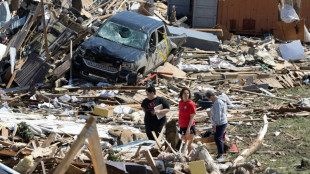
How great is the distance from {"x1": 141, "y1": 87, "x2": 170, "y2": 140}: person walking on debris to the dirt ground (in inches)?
73.4

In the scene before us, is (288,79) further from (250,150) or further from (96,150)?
(96,150)

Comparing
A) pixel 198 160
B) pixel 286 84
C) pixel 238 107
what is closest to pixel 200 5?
pixel 286 84

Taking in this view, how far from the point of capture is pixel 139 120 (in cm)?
1543

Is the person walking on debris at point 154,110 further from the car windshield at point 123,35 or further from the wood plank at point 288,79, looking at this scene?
the wood plank at point 288,79

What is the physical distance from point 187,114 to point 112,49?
698cm

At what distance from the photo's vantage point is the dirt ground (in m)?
11.6

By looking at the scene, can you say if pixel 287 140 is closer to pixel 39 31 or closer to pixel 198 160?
pixel 198 160

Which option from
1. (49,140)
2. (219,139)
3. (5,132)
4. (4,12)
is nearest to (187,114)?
(219,139)

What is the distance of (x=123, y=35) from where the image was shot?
62.6 ft

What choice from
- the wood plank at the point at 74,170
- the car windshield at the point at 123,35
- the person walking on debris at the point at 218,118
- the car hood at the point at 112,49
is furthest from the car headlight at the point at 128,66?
the wood plank at the point at 74,170

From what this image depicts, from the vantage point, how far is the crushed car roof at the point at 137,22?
19250 mm

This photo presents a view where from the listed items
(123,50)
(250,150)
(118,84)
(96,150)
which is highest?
(96,150)

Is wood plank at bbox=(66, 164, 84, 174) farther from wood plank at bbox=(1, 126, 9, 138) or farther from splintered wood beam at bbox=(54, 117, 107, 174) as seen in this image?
splintered wood beam at bbox=(54, 117, 107, 174)

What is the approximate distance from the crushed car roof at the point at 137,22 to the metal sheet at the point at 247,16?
9.64 metres
